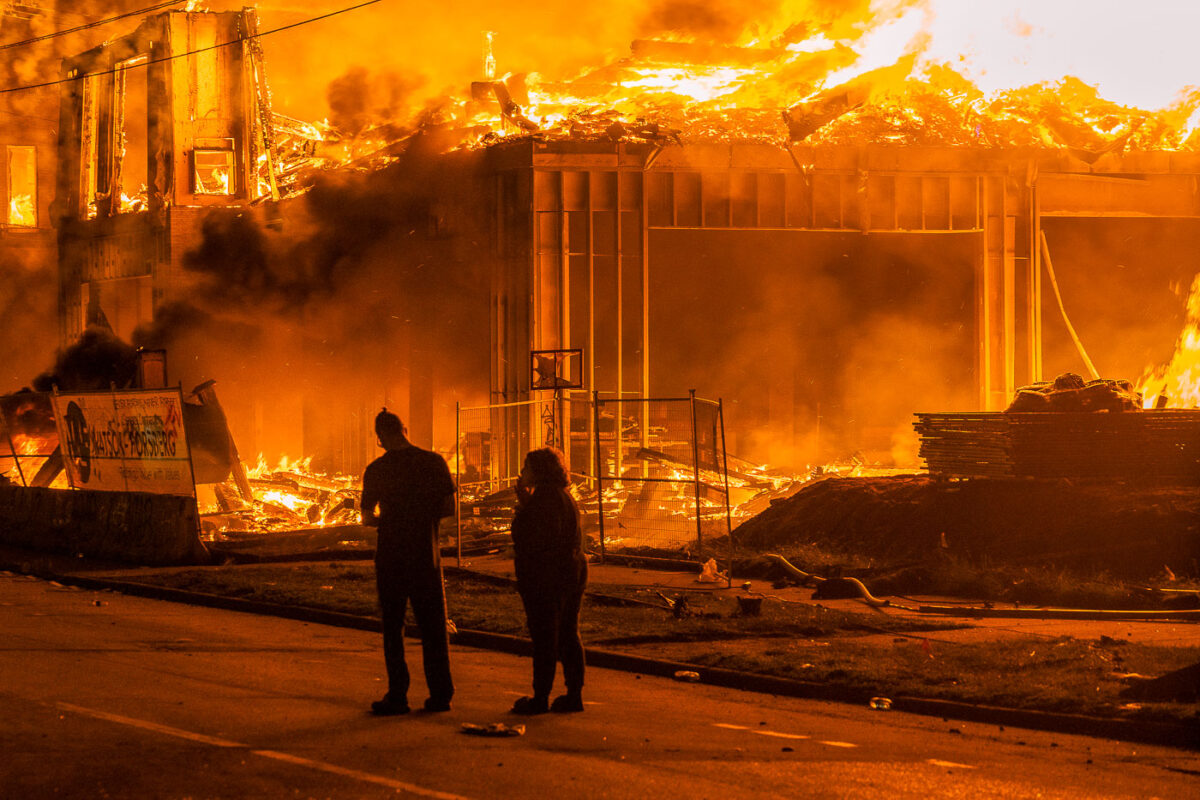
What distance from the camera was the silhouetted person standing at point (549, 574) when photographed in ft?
24.8

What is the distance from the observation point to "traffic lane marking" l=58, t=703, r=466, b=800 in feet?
18.7

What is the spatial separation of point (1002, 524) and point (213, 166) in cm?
2175

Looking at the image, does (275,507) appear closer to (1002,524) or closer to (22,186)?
(1002,524)

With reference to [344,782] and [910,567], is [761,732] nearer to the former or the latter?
[344,782]

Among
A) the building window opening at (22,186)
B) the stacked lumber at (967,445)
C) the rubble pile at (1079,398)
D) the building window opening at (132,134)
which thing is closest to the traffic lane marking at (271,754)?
the stacked lumber at (967,445)

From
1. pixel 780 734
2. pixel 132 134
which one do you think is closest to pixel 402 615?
pixel 780 734

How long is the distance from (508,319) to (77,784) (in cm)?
2010

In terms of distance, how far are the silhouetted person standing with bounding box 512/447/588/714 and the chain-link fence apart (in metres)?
8.19

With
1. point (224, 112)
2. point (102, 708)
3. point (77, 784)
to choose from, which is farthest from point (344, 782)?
point (224, 112)

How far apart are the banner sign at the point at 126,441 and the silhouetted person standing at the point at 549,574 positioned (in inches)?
422

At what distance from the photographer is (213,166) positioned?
3136 centimetres

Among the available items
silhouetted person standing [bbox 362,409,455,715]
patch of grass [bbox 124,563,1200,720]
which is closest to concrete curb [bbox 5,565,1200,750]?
patch of grass [bbox 124,563,1200,720]

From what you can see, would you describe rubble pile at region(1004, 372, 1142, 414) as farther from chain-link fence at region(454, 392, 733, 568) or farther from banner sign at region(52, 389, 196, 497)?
banner sign at region(52, 389, 196, 497)

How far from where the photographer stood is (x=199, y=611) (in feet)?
43.1
